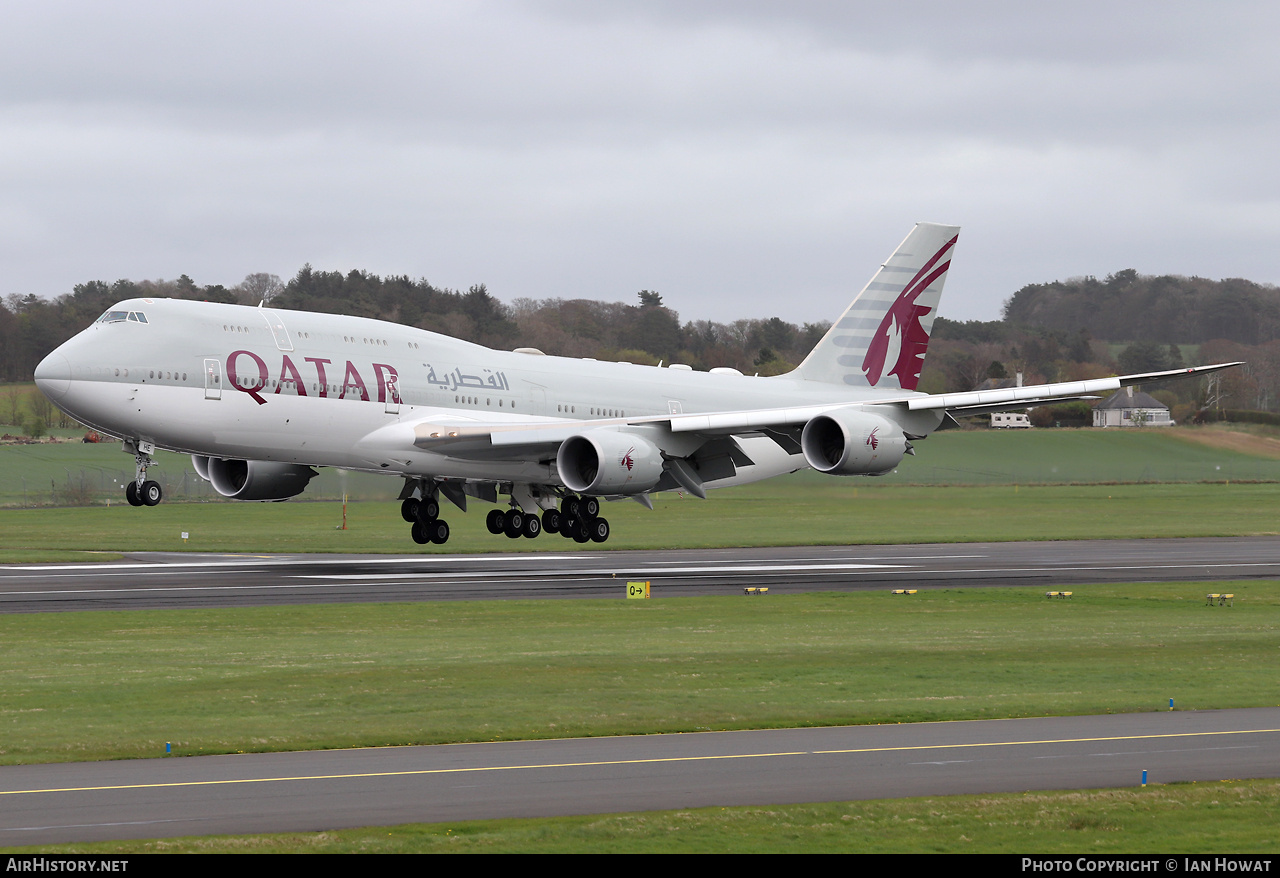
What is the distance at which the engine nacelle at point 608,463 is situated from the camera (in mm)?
42600

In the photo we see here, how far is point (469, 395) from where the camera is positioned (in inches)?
1789

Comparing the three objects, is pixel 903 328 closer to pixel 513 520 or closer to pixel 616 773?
pixel 513 520

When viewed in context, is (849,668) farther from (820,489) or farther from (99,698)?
(820,489)

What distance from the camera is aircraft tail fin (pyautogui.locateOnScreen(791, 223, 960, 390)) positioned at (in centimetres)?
5597

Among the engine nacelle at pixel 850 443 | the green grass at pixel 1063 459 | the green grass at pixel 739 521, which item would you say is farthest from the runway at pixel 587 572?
the green grass at pixel 1063 459

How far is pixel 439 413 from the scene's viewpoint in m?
44.2

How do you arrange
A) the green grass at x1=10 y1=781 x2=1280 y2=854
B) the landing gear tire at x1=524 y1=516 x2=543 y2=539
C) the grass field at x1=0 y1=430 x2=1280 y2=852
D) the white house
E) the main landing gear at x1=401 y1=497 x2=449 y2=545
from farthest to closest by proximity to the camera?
the white house < the landing gear tire at x1=524 y1=516 x2=543 y2=539 < the main landing gear at x1=401 y1=497 x2=449 y2=545 < the grass field at x1=0 y1=430 x2=1280 y2=852 < the green grass at x1=10 y1=781 x2=1280 y2=854

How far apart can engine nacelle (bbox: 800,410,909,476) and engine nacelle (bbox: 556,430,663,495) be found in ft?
15.5

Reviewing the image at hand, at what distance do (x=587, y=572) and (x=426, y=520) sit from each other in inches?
257

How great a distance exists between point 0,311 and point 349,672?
62.6 metres

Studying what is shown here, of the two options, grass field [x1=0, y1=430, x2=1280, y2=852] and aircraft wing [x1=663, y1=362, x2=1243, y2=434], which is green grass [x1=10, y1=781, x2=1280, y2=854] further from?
aircraft wing [x1=663, y1=362, x2=1243, y2=434]

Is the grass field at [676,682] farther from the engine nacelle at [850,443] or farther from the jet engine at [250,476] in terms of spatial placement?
the engine nacelle at [850,443]

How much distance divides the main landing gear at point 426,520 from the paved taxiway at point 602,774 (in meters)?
31.6

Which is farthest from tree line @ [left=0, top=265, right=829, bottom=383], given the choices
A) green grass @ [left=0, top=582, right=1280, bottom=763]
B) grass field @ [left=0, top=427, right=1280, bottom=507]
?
green grass @ [left=0, top=582, right=1280, bottom=763]
